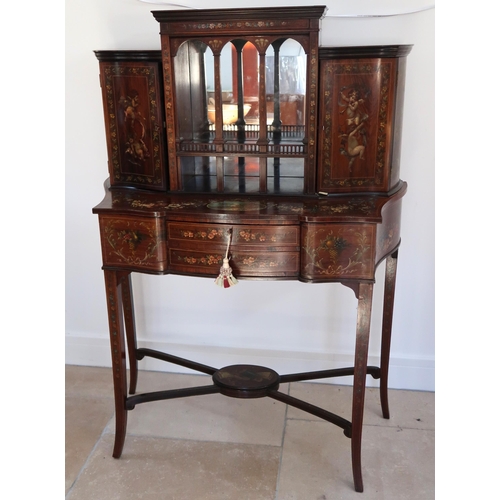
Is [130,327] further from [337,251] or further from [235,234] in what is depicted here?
[337,251]

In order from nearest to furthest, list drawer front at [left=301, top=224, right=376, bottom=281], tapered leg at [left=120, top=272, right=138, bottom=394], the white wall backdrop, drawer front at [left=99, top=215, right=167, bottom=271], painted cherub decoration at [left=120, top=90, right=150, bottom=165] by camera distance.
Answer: drawer front at [left=301, top=224, right=376, bottom=281] → drawer front at [left=99, top=215, right=167, bottom=271] → painted cherub decoration at [left=120, top=90, right=150, bottom=165] → the white wall backdrop → tapered leg at [left=120, top=272, right=138, bottom=394]

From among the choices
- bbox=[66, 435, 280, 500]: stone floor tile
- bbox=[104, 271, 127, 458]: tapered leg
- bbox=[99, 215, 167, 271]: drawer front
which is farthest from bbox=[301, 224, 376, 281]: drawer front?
bbox=[66, 435, 280, 500]: stone floor tile

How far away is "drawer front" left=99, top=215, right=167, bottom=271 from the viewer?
192 centimetres

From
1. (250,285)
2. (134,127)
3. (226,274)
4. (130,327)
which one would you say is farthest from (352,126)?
(130,327)

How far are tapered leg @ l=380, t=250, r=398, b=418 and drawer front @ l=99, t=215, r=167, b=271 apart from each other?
0.94 metres

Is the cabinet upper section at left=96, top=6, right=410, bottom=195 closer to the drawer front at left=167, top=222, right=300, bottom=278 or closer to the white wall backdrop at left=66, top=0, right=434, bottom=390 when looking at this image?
the drawer front at left=167, top=222, right=300, bottom=278

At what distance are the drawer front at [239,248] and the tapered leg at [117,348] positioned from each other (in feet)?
0.99

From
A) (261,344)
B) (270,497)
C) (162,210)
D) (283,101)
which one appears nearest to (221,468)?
(270,497)

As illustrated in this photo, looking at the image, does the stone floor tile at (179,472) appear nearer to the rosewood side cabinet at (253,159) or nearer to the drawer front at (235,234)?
the rosewood side cabinet at (253,159)

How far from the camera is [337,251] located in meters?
1.84

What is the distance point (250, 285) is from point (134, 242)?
838 millimetres

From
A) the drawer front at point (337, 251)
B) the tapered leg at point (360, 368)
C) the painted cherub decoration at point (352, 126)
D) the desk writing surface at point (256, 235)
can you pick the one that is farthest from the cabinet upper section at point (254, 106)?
the tapered leg at point (360, 368)

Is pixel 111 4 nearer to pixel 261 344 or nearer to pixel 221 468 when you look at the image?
pixel 261 344
